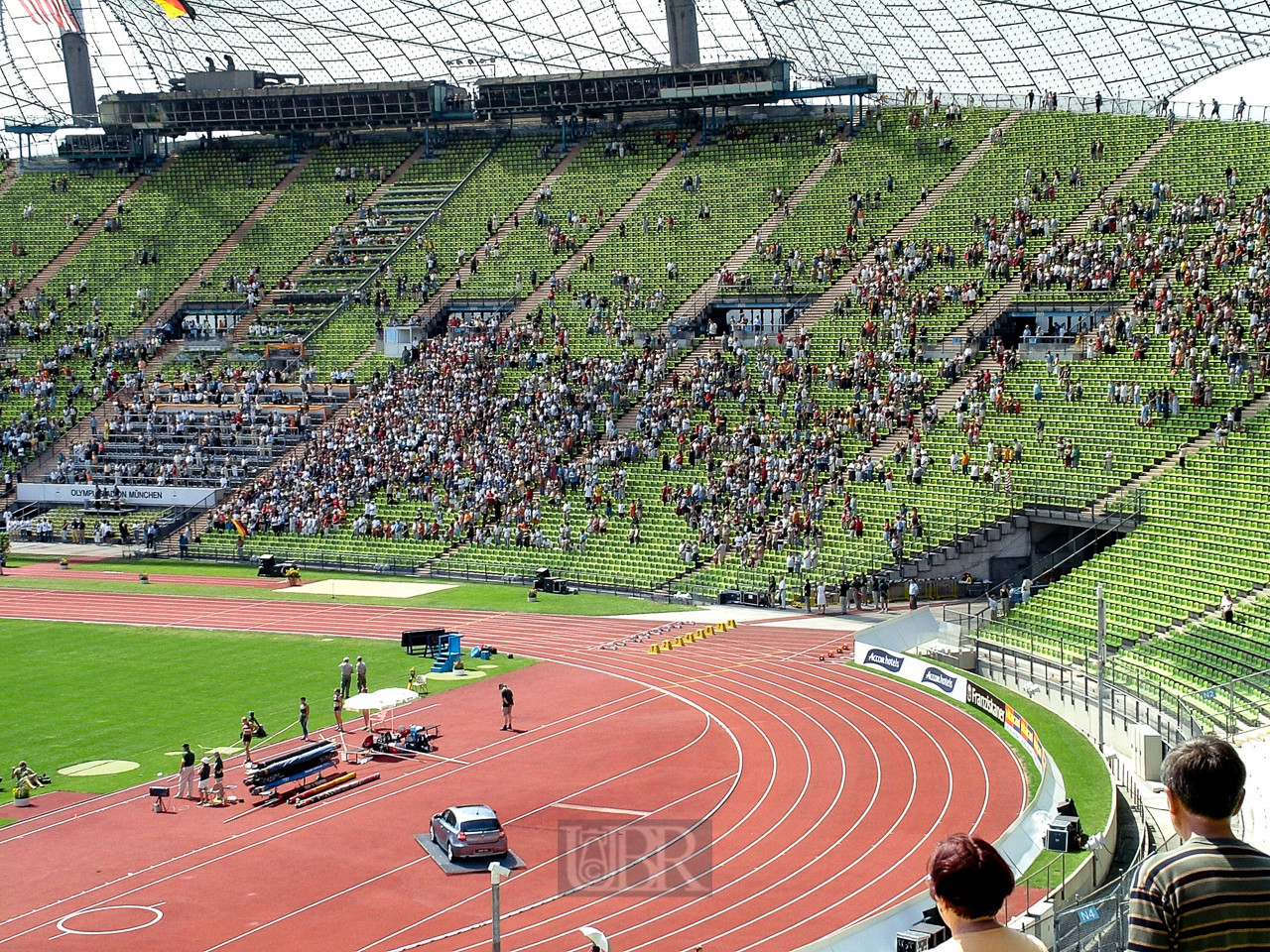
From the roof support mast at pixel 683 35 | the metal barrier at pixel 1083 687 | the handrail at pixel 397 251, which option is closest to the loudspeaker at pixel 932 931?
the metal barrier at pixel 1083 687

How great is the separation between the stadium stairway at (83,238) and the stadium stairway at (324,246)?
13641mm

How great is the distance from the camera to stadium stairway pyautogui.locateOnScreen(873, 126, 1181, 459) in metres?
54.8

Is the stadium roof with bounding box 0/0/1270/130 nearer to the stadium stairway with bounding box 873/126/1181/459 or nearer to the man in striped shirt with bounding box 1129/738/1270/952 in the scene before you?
the stadium stairway with bounding box 873/126/1181/459

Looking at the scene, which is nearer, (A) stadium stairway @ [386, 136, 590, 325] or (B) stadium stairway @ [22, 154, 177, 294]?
(A) stadium stairway @ [386, 136, 590, 325]

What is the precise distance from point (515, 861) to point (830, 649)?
18.3 meters

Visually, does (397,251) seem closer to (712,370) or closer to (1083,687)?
(712,370)

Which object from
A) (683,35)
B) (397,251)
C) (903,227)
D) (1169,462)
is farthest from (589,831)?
(683,35)

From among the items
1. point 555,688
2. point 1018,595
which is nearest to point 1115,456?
point 1018,595

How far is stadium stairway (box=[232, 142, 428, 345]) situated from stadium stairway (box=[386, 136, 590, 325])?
9.10 metres

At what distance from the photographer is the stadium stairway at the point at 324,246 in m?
78.6

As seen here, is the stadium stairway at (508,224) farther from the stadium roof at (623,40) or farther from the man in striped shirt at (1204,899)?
the man in striped shirt at (1204,899)

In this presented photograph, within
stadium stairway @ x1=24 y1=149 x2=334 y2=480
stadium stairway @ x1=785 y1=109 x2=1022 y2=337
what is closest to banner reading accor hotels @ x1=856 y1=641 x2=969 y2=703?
stadium stairway @ x1=785 y1=109 x2=1022 y2=337

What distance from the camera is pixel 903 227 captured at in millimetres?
66688

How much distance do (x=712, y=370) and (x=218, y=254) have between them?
3488 cm
